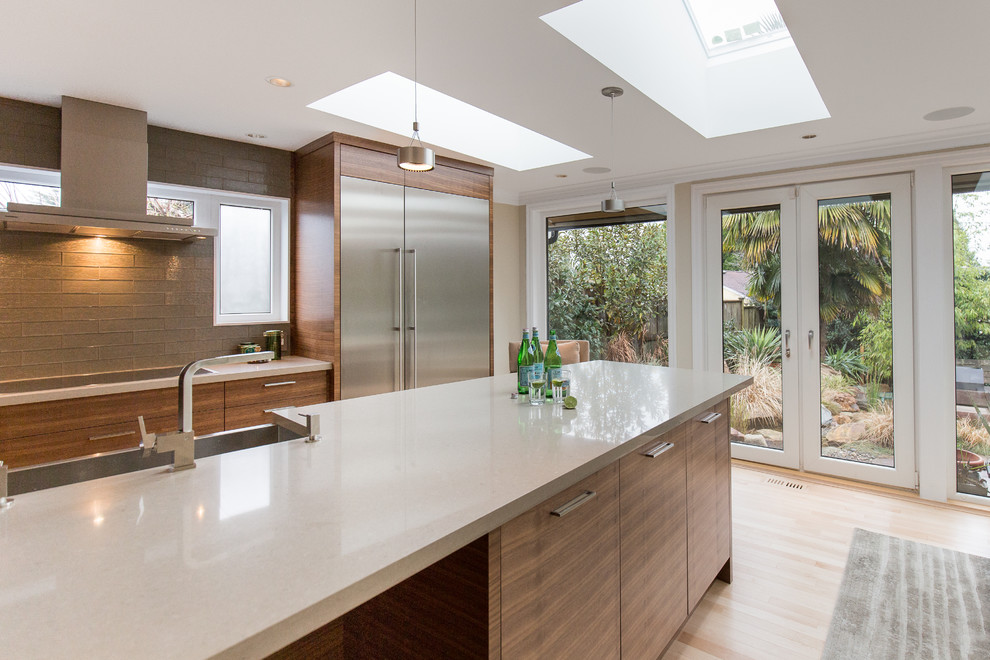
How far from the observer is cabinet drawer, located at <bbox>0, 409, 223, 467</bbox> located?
8.12ft

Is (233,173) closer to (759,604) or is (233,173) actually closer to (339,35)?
(339,35)

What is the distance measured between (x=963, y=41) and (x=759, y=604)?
2529 millimetres

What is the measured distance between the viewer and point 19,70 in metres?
A: 2.44

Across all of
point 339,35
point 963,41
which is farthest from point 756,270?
point 339,35

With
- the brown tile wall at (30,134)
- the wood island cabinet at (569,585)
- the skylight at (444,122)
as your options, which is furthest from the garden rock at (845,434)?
the brown tile wall at (30,134)

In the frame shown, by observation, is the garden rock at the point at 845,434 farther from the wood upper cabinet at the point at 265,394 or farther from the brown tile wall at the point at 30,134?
the brown tile wall at the point at 30,134

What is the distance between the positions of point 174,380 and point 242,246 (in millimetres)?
1230

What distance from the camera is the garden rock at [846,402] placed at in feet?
12.8

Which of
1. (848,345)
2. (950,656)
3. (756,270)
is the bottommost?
(950,656)

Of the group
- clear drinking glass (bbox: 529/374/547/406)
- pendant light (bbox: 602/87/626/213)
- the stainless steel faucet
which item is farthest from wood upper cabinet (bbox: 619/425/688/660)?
pendant light (bbox: 602/87/626/213)

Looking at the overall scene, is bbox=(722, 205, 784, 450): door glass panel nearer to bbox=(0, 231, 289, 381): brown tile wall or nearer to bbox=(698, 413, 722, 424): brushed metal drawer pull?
bbox=(698, 413, 722, 424): brushed metal drawer pull

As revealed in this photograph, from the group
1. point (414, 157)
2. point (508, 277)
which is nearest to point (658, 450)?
point (414, 157)

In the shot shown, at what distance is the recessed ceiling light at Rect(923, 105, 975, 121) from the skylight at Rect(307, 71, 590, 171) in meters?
2.09

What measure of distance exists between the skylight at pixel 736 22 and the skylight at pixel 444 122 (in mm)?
1145
